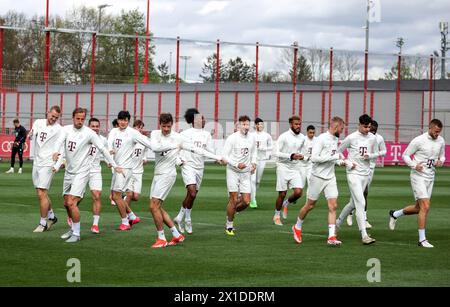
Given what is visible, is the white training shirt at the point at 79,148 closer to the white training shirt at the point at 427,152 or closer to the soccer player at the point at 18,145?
the white training shirt at the point at 427,152

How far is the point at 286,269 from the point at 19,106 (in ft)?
161

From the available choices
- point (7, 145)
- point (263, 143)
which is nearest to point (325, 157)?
point (263, 143)

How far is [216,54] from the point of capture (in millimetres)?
51562

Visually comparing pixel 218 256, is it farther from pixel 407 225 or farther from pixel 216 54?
pixel 216 54

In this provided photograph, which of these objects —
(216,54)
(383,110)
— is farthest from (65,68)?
(383,110)

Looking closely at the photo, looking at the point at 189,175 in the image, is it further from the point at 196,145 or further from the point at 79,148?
the point at 79,148

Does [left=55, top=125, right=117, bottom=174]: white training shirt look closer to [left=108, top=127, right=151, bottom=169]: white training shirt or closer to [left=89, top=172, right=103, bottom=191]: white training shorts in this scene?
[left=89, top=172, right=103, bottom=191]: white training shorts

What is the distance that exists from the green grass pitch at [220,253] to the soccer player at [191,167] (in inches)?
18.3

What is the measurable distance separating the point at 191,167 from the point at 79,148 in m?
2.73

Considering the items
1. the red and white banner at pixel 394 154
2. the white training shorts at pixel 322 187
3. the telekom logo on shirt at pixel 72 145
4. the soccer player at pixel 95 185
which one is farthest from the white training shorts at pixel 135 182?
the red and white banner at pixel 394 154

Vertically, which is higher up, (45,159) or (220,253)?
(45,159)

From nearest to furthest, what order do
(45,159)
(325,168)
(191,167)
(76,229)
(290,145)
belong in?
(76,229) < (325,168) < (45,159) < (191,167) < (290,145)

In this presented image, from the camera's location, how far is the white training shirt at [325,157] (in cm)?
1661

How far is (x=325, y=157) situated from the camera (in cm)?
1661
